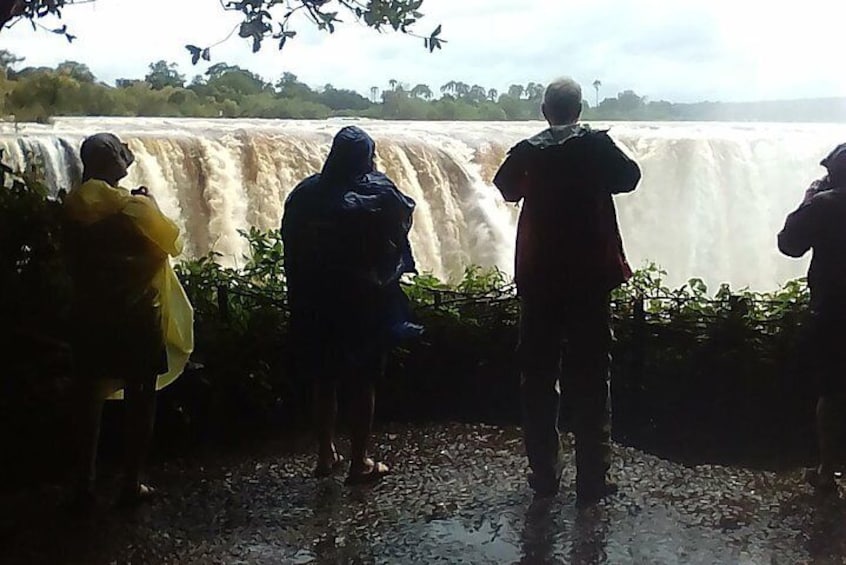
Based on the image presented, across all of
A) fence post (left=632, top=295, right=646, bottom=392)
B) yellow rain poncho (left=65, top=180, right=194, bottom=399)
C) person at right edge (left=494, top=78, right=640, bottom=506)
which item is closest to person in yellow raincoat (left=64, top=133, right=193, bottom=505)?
yellow rain poncho (left=65, top=180, right=194, bottom=399)

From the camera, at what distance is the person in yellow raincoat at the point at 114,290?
13.5 feet

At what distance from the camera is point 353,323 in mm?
4430

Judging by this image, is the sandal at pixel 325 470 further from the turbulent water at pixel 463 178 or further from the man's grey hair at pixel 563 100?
the turbulent water at pixel 463 178

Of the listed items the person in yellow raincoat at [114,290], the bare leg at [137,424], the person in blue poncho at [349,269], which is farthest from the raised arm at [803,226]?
the bare leg at [137,424]

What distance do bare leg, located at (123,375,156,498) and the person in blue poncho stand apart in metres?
0.66

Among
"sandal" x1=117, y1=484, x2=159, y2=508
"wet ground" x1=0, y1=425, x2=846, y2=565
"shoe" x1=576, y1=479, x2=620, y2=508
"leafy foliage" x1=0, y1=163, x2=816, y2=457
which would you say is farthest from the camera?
"leafy foliage" x1=0, y1=163, x2=816, y2=457

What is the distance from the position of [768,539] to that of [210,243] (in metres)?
8.10

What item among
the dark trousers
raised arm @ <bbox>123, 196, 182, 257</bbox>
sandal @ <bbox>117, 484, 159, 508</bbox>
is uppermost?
raised arm @ <bbox>123, 196, 182, 257</bbox>

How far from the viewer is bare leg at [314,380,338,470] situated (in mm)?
4641

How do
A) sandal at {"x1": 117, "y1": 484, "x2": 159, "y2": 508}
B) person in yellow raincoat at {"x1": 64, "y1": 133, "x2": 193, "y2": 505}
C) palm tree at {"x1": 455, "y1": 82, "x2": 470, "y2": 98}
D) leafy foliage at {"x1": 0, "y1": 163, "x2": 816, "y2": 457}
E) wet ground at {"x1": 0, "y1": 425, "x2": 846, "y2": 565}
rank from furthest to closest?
palm tree at {"x1": 455, "y1": 82, "x2": 470, "y2": 98}, leafy foliage at {"x1": 0, "y1": 163, "x2": 816, "y2": 457}, sandal at {"x1": 117, "y1": 484, "x2": 159, "y2": 508}, person in yellow raincoat at {"x1": 64, "y1": 133, "x2": 193, "y2": 505}, wet ground at {"x1": 0, "y1": 425, "x2": 846, "y2": 565}

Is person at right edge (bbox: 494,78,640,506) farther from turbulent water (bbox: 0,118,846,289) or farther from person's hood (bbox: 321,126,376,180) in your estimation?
turbulent water (bbox: 0,118,846,289)

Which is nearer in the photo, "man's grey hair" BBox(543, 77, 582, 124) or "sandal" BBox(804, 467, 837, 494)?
"man's grey hair" BBox(543, 77, 582, 124)

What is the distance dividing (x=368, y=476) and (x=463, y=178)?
8758 millimetres

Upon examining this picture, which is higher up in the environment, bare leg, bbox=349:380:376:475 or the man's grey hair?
the man's grey hair
